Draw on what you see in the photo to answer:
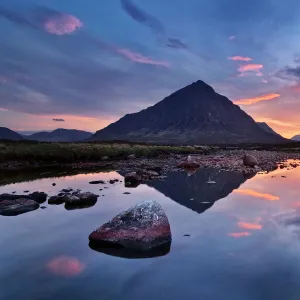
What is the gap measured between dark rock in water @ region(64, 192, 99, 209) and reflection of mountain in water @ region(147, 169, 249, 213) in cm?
522

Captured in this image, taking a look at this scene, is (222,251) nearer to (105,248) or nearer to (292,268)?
(292,268)

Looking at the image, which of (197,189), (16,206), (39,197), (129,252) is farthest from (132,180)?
(129,252)

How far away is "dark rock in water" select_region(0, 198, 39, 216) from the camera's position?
52.4 feet

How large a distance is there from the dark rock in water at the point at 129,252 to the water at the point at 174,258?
26 cm

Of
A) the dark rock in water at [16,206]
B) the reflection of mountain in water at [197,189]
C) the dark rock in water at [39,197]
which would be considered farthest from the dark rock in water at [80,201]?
the reflection of mountain in water at [197,189]

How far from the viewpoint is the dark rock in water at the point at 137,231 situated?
36.4 feet

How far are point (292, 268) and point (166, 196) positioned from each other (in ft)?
40.2

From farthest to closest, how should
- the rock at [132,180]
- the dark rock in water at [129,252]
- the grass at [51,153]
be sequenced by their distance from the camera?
the grass at [51,153] → the rock at [132,180] → the dark rock in water at [129,252]

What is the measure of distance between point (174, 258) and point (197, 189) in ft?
46.4

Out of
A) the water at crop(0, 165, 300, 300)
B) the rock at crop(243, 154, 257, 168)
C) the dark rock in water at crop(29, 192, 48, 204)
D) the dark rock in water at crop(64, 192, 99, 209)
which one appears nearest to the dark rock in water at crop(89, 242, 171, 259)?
the water at crop(0, 165, 300, 300)

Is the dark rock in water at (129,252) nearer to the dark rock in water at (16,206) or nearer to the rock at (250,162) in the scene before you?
the dark rock in water at (16,206)

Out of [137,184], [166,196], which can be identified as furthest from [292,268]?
[137,184]

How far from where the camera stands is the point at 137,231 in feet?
37.0

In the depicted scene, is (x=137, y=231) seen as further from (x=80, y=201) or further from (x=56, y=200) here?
(x=56, y=200)
